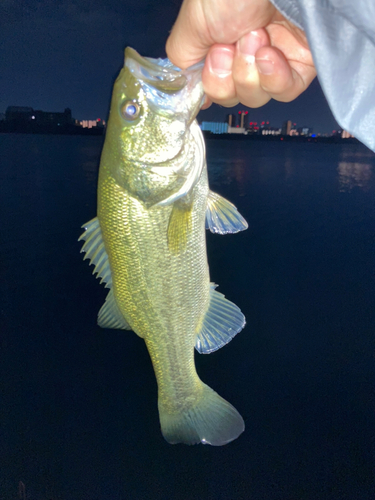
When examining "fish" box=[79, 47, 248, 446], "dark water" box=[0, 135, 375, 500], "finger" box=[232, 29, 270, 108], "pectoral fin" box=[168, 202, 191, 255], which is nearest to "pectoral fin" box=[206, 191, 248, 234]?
"fish" box=[79, 47, 248, 446]

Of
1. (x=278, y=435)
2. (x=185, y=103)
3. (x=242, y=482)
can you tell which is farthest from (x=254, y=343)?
(x=185, y=103)

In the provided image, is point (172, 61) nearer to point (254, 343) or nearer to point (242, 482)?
point (242, 482)

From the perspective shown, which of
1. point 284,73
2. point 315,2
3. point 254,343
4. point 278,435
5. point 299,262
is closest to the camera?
point 315,2

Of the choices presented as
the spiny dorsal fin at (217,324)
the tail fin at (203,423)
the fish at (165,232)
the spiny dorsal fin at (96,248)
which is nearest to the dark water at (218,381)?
the tail fin at (203,423)

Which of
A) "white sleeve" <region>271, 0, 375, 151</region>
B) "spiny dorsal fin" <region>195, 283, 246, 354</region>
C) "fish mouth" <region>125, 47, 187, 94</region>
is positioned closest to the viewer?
"white sleeve" <region>271, 0, 375, 151</region>

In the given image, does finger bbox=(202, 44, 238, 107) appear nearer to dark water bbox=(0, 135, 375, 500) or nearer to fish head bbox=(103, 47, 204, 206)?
fish head bbox=(103, 47, 204, 206)
